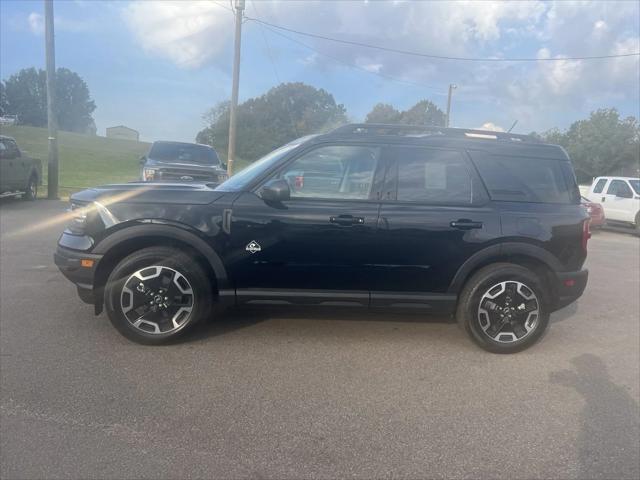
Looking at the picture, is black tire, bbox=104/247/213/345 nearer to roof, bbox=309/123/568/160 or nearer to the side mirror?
the side mirror

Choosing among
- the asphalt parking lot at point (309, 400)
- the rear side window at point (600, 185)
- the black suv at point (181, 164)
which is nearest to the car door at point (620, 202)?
the rear side window at point (600, 185)

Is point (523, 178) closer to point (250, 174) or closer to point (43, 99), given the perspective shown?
point (250, 174)

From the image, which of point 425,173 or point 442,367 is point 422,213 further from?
point 442,367

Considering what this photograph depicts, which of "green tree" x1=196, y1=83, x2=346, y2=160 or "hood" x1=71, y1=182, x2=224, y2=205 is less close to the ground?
"green tree" x1=196, y1=83, x2=346, y2=160

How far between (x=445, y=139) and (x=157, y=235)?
2.61 metres

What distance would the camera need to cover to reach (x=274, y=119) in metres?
48.2

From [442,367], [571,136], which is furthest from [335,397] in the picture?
[571,136]

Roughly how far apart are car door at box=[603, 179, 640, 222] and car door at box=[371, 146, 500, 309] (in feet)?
44.4

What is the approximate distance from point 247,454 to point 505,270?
2.70 meters

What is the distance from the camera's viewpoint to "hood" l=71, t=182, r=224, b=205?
415 cm

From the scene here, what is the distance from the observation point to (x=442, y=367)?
4.11 metres

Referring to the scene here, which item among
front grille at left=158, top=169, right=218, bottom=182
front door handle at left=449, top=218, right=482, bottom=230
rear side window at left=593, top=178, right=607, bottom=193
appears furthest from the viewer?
rear side window at left=593, top=178, right=607, bottom=193

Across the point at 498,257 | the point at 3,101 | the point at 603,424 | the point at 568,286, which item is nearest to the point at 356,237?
the point at 498,257

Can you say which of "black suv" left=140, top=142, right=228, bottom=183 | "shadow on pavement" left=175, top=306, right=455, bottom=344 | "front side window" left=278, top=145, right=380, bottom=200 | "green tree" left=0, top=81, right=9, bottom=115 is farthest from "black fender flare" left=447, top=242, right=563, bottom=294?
"green tree" left=0, top=81, right=9, bottom=115
